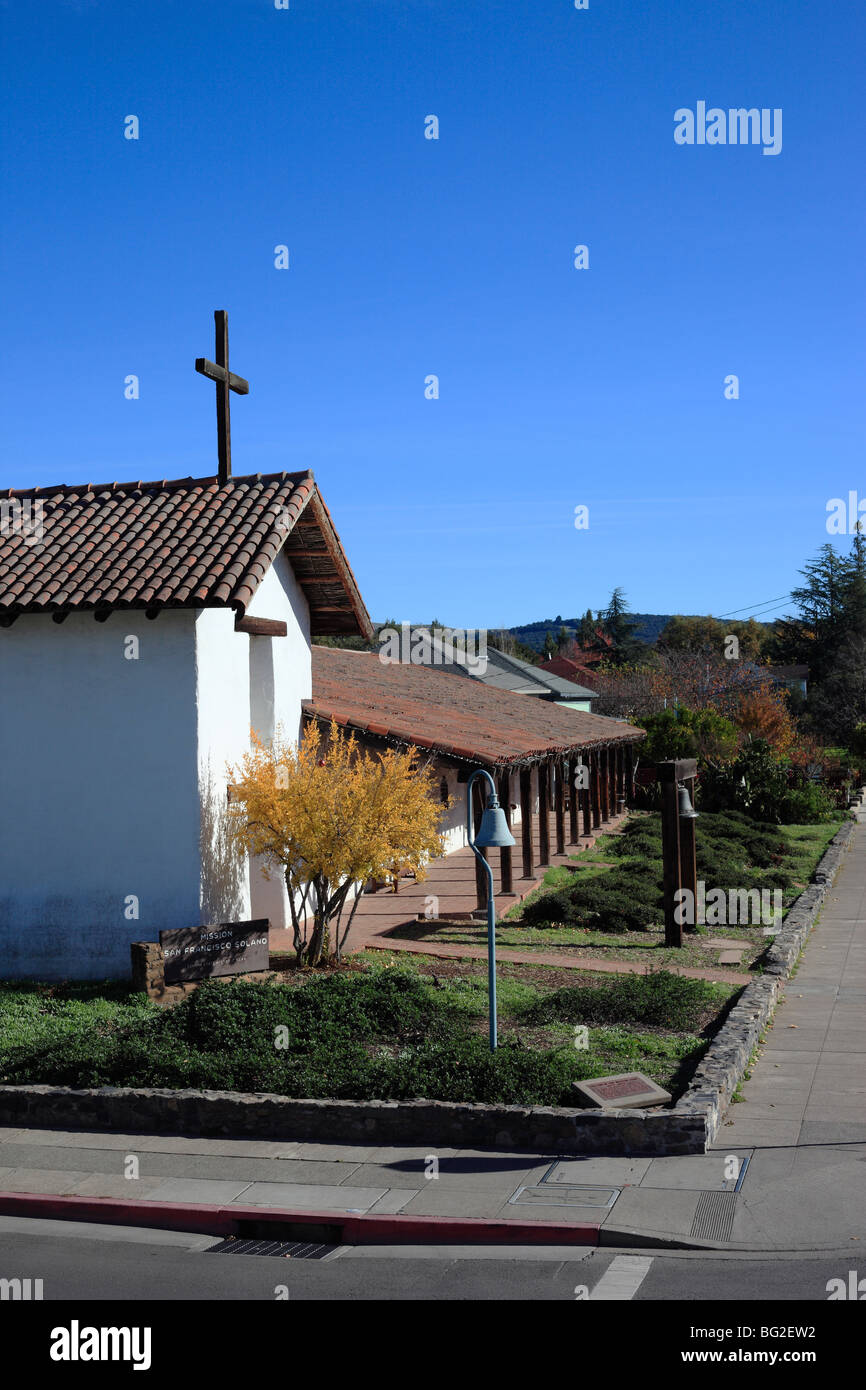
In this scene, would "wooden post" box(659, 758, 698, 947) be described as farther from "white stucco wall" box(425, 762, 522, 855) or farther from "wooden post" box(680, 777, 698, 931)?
"white stucco wall" box(425, 762, 522, 855)

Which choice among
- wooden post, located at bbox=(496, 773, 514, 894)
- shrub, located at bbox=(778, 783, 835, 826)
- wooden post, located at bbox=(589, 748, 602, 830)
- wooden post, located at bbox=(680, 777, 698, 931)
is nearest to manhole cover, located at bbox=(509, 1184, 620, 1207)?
wooden post, located at bbox=(680, 777, 698, 931)

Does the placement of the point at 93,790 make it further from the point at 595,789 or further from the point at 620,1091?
the point at 595,789

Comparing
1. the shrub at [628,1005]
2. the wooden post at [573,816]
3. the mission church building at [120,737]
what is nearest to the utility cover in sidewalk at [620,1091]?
the shrub at [628,1005]

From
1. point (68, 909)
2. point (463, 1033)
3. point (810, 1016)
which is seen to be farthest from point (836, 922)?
→ point (68, 909)

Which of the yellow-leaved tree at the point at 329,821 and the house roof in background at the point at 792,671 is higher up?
the house roof in background at the point at 792,671

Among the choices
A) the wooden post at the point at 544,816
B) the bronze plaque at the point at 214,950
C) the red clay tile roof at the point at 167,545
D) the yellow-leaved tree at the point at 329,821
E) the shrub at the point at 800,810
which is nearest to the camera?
the bronze plaque at the point at 214,950

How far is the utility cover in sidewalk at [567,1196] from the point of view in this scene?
7676mm

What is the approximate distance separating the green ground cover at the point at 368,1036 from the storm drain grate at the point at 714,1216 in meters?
1.77

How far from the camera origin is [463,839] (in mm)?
25719

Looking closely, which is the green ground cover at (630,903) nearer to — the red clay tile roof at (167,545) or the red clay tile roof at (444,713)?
the red clay tile roof at (444,713)

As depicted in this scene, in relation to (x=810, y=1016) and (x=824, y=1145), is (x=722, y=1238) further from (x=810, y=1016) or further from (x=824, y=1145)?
(x=810, y=1016)

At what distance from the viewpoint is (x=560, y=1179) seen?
8.17 meters

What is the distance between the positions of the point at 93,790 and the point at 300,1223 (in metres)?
8.25
